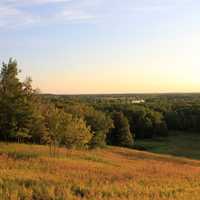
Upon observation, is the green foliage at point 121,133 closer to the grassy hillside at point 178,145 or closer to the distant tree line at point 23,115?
the grassy hillside at point 178,145

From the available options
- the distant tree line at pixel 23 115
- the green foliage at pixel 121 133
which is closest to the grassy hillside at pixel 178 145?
the green foliage at pixel 121 133

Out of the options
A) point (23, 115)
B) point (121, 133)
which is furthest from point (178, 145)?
point (23, 115)

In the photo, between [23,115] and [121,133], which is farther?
[121,133]

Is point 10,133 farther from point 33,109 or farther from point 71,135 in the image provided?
point 71,135

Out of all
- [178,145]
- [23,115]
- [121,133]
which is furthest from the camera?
[178,145]

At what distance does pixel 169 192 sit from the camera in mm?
17094

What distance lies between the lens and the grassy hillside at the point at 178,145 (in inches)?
2936

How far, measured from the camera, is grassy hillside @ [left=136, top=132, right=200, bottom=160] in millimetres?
74575

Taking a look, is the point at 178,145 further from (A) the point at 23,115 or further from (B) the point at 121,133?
(A) the point at 23,115

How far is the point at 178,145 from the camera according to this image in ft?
279

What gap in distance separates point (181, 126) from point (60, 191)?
10012cm

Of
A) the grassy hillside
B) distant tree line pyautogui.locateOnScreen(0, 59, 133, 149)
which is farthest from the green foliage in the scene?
distant tree line pyautogui.locateOnScreen(0, 59, 133, 149)

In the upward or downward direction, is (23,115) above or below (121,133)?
above

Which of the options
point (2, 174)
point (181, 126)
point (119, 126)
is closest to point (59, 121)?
point (2, 174)
